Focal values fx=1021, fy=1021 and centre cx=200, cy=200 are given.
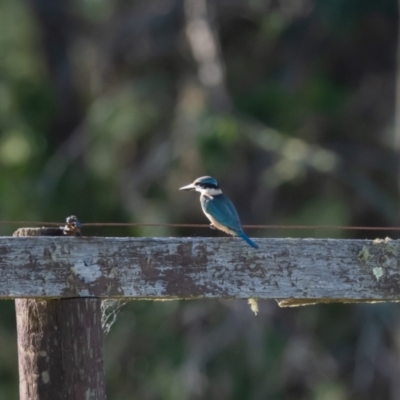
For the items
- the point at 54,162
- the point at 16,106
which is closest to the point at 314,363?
the point at 54,162

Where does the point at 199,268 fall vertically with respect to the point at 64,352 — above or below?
above

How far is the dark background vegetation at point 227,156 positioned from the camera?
1107 centimetres

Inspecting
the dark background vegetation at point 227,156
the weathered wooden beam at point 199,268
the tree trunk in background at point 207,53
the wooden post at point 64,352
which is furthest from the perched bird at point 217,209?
the tree trunk in background at point 207,53

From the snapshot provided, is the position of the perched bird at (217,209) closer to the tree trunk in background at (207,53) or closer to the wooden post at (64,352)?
the wooden post at (64,352)

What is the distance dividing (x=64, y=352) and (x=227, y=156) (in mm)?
7768

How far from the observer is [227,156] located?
1060 cm

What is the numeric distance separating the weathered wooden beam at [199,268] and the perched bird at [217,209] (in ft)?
5.36

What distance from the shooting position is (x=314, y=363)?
11.7 metres

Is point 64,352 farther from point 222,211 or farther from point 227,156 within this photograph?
point 227,156

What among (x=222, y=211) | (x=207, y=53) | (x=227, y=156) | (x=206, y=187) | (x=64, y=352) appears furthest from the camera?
(x=207, y=53)

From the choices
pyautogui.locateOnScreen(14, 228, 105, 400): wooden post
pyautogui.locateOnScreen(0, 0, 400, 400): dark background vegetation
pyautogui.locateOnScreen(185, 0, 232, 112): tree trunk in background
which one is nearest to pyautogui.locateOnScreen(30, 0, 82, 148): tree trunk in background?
pyautogui.locateOnScreen(0, 0, 400, 400): dark background vegetation

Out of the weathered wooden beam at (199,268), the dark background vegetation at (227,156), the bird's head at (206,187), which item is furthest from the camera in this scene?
the dark background vegetation at (227,156)

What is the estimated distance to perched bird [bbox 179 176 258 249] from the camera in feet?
16.0

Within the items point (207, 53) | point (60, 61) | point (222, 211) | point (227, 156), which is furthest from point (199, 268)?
point (60, 61)
